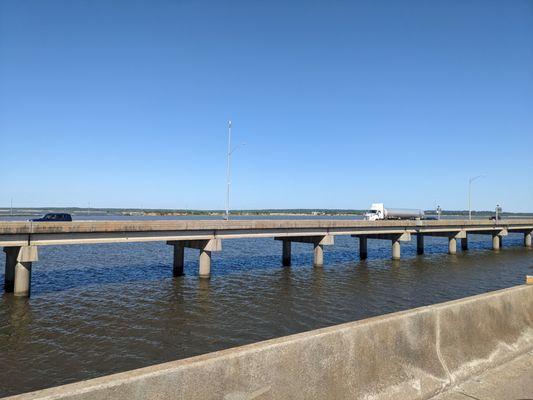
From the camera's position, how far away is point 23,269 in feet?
63.8

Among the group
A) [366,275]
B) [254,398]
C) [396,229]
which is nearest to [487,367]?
[254,398]

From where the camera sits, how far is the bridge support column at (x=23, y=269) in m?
19.0

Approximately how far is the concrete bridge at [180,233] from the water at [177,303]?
1.62m

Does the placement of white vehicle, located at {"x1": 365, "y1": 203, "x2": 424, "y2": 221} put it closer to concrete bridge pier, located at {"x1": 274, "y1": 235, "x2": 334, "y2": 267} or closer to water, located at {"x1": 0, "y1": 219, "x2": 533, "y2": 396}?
water, located at {"x1": 0, "y1": 219, "x2": 533, "y2": 396}

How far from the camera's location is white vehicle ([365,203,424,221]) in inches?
2340

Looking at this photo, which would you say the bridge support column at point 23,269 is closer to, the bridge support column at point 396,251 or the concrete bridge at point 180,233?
the concrete bridge at point 180,233

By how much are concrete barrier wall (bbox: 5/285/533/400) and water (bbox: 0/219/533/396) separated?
8.46m

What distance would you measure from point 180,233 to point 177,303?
635 cm

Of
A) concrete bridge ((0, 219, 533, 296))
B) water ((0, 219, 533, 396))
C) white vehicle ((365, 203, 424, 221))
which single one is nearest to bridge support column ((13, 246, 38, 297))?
concrete bridge ((0, 219, 533, 296))

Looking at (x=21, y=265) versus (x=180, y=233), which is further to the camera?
(x=180, y=233)

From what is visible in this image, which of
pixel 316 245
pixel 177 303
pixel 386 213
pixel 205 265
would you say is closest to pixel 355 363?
pixel 177 303

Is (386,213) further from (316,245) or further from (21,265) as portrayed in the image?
(21,265)

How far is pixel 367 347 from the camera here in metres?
5.23

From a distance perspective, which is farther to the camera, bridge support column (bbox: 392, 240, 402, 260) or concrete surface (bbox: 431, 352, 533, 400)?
bridge support column (bbox: 392, 240, 402, 260)
